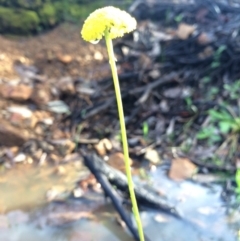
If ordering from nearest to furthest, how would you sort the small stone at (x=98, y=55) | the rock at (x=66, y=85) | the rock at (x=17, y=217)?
the rock at (x=17, y=217)
the rock at (x=66, y=85)
the small stone at (x=98, y=55)

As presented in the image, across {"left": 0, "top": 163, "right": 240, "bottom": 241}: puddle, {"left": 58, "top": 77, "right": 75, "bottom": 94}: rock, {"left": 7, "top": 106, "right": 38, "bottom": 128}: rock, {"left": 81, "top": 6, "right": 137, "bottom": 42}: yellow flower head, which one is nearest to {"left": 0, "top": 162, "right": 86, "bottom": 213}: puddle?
{"left": 0, "top": 163, "right": 240, "bottom": 241}: puddle

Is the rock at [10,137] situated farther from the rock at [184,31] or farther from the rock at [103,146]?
the rock at [184,31]

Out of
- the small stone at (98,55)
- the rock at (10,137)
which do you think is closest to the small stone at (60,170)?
the rock at (10,137)

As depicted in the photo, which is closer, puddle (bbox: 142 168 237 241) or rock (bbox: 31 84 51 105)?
puddle (bbox: 142 168 237 241)

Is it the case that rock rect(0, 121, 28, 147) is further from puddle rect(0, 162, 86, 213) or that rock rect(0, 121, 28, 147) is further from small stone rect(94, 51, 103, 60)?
small stone rect(94, 51, 103, 60)

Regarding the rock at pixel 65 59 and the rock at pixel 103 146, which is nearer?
the rock at pixel 103 146

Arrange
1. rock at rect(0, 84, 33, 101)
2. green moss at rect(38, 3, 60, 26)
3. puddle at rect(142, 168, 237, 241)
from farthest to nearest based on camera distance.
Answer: green moss at rect(38, 3, 60, 26), rock at rect(0, 84, 33, 101), puddle at rect(142, 168, 237, 241)

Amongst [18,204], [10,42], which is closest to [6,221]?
[18,204]
